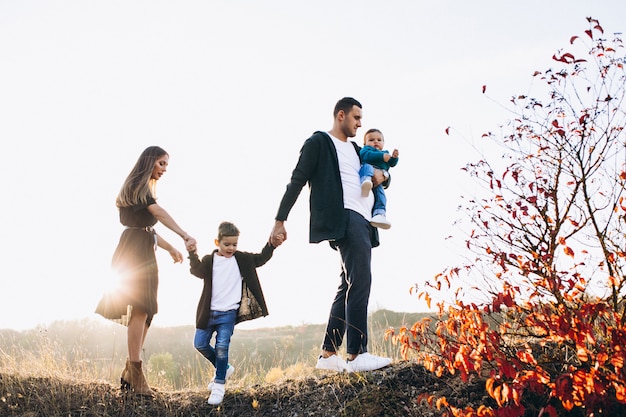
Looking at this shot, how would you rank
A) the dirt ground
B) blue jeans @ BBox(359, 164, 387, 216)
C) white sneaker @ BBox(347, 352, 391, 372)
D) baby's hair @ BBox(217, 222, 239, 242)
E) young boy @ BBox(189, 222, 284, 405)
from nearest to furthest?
the dirt ground < white sneaker @ BBox(347, 352, 391, 372) < blue jeans @ BBox(359, 164, 387, 216) < young boy @ BBox(189, 222, 284, 405) < baby's hair @ BBox(217, 222, 239, 242)

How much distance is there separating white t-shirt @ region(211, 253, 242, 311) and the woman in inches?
Result: 14.0

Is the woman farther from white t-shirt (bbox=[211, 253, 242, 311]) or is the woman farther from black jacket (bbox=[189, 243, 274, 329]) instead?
white t-shirt (bbox=[211, 253, 242, 311])

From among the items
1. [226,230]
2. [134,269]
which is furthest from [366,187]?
[134,269]

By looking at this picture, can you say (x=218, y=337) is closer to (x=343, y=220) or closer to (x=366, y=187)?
(x=343, y=220)


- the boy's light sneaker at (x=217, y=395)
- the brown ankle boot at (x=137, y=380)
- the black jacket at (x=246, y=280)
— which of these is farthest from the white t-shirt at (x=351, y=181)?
the brown ankle boot at (x=137, y=380)

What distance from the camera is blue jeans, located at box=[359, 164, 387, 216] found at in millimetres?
4785

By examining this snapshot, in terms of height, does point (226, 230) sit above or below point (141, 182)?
below

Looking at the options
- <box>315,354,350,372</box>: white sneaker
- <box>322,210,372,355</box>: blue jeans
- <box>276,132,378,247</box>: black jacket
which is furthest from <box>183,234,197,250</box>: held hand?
<box>315,354,350,372</box>: white sneaker

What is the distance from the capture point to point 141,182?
486cm

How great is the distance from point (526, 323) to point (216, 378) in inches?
105

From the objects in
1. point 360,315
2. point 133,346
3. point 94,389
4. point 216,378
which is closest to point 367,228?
point 360,315

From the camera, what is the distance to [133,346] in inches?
189

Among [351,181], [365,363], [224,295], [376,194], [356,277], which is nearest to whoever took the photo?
[356,277]

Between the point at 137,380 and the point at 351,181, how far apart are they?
8.65 ft
